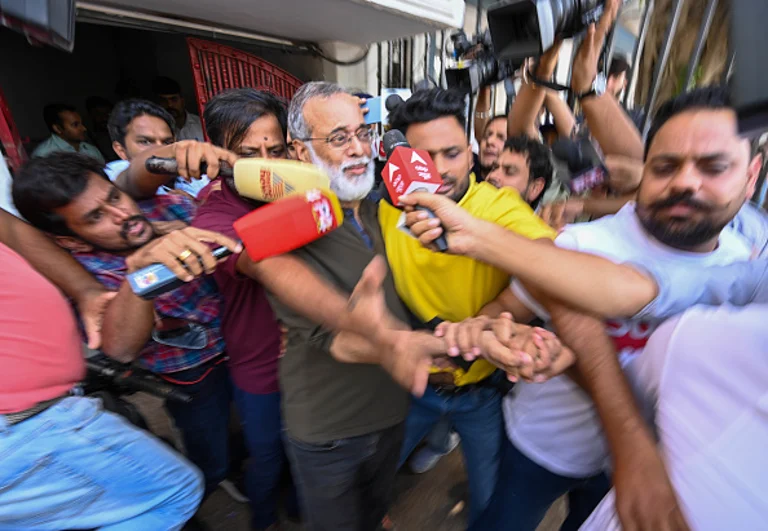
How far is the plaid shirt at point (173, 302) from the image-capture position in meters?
1.33

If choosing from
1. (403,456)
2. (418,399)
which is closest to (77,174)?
(418,399)

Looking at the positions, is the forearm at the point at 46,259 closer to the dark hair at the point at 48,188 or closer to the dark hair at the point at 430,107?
the dark hair at the point at 48,188

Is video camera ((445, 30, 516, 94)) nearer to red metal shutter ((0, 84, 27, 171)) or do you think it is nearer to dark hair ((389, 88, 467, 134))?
dark hair ((389, 88, 467, 134))

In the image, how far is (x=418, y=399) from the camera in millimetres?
1539

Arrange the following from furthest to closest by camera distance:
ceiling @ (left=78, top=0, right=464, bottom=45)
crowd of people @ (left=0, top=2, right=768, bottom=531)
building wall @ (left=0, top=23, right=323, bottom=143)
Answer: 1. building wall @ (left=0, top=23, right=323, bottom=143)
2. ceiling @ (left=78, top=0, right=464, bottom=45)
3. crowd of people @ (left=0, top=2, right=768, bottom=531)

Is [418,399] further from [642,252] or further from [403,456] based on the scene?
[642,252]

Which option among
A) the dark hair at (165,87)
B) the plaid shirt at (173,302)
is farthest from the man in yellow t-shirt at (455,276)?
the dark hair at (165,87)

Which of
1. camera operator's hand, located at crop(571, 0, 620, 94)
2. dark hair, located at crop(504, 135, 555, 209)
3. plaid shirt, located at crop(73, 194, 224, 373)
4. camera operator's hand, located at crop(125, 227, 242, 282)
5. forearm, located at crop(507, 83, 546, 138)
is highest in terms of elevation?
camera operator's hand, located at crop(571, 0, 620, 94)

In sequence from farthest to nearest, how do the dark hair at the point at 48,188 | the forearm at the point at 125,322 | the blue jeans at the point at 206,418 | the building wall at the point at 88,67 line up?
the building wall at the point at 88,67 → the blue jeans at the point at 206,418 → the dark hair at the point at 48,188 → the forearm at the point at 125,322

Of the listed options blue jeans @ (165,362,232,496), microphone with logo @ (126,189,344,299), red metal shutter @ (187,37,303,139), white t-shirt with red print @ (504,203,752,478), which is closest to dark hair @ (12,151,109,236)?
microphone with logo @ (126,189,344,299)

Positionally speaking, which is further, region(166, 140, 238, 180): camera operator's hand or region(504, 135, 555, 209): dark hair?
region(504, 135, 555, 209): dark hair

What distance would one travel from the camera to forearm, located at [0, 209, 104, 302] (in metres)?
1.24

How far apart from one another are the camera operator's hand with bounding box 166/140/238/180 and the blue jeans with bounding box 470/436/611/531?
4.45 feet

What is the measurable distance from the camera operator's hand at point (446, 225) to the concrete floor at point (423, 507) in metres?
1.61
